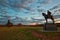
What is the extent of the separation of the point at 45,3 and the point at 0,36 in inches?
62.5

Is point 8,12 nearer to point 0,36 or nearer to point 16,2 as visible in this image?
point 16,2

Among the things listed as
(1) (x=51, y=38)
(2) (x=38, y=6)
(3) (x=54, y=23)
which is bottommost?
(1) (x=51, y=38)

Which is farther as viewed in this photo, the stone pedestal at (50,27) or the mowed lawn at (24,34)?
the stone pedestal at (50,27)

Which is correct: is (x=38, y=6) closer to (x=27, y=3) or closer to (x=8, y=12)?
(x=27, y=3)

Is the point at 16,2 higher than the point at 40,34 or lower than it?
higher

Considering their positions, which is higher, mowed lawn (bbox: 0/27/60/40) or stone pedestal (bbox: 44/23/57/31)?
stone pedestal (bbox: 44/23/57/31)

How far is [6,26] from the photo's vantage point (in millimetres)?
6211

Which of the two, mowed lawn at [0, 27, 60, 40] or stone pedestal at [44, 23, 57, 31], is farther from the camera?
stone pedestal at [44, 23, 57, 31]

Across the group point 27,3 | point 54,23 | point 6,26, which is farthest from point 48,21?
point 6,26

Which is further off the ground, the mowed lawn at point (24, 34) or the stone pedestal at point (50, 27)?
the stone pedestal at point (50, 27)

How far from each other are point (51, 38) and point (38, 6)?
1019 mm

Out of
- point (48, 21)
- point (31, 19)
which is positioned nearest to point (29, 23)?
point (31, 19)

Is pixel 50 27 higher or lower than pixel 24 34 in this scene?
higher

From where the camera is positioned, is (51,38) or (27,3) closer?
(51,38)
